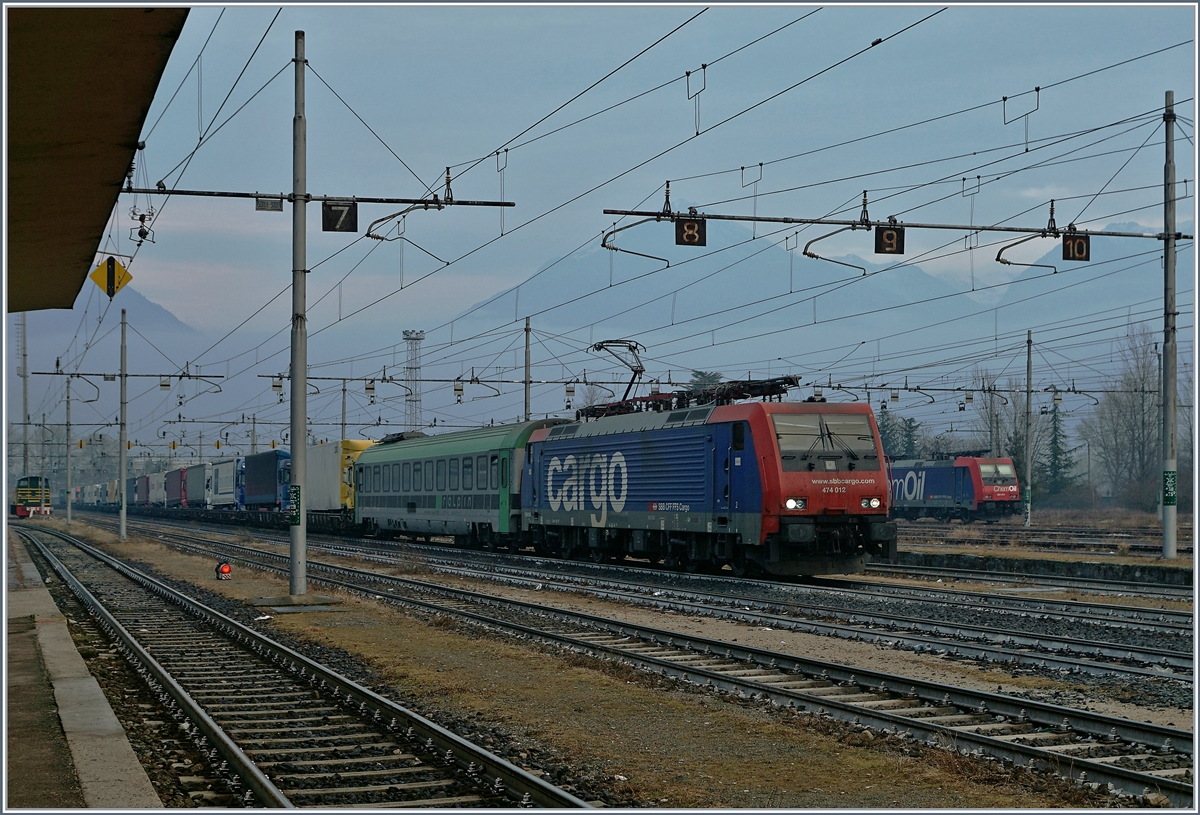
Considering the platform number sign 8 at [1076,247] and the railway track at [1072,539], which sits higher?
the platform number sign 8 at [1076,247]

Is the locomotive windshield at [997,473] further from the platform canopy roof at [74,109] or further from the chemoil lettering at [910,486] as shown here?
the platform canopy roof at [74,109]

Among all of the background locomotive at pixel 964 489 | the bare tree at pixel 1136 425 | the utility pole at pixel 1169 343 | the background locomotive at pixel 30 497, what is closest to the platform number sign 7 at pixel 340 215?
the utility pole at pixel 1169 343

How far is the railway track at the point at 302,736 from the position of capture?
7.73 meters

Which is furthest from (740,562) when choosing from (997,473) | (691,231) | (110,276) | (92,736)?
(997,473)

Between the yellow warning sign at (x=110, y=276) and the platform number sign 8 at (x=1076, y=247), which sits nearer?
the yellow warning sign at (x=110, y=276)

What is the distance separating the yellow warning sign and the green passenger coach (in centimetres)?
1371

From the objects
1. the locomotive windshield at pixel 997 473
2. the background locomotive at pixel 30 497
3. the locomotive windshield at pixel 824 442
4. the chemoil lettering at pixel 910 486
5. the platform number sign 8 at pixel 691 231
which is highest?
the platform number sign 8 at pixel 691 231

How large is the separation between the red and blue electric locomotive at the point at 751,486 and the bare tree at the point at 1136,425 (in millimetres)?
46105

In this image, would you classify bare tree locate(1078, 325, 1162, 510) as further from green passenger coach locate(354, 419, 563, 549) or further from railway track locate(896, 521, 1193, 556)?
green passenger coach locate(354, 419, 563, 549)

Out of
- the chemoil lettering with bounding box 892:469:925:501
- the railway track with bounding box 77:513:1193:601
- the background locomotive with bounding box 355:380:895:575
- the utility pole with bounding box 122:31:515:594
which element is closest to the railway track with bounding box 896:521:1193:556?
the railway track with bounding box 77:513:1193:601

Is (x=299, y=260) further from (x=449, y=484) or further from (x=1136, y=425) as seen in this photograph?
(x=1136, y=425)

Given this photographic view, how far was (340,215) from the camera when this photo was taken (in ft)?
66.0

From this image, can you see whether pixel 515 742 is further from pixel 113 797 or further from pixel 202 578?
pixel 202 578

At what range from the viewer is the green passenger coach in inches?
1316
